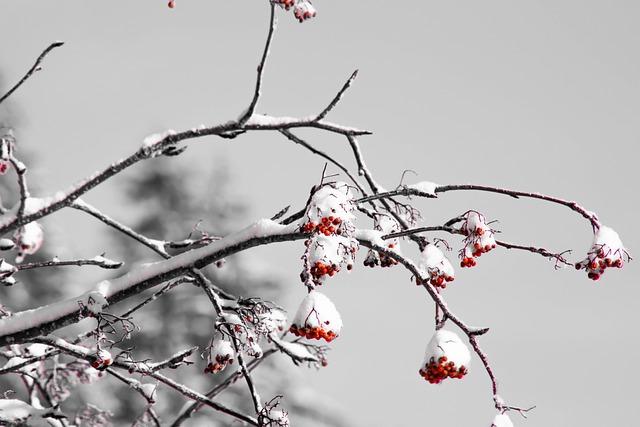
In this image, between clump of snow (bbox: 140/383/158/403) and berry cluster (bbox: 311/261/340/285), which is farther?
clump of snow (bbox: 140/383/158/403)

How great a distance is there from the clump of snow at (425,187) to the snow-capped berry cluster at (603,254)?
66 cm

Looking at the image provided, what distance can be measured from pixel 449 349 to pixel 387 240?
68cm

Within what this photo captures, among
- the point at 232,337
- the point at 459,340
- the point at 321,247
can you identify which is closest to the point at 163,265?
the point at 232,337

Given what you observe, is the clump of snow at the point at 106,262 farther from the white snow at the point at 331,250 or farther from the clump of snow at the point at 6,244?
the white snow at the point at 331,250

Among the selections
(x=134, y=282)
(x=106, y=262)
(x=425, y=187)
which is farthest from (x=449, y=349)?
(x=106, y=262)

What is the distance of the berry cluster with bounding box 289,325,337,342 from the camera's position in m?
2.90

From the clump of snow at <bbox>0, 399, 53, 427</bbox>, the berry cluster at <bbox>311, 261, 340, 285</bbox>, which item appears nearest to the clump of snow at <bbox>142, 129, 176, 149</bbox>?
the berry cluster at <bbox>311, 261, 340, 285</bbox>

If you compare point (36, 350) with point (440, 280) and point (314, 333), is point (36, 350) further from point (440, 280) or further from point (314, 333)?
point (440, 280)

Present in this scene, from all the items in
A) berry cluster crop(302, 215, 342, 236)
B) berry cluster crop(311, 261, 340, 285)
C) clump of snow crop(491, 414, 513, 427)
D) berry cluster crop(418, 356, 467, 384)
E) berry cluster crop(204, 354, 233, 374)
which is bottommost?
clump of snow crop(491, 414, 513, 427)

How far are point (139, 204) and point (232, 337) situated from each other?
59.1 ft

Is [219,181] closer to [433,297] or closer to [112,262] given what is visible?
[112,262]

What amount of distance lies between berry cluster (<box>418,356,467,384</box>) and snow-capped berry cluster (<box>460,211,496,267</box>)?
499mm

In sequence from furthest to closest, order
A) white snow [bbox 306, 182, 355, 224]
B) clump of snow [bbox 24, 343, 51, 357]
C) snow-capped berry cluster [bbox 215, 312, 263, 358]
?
clump of snow [bbox 24, 343, 51, 357]
snow-capped berry cluster [bbox 215, 312, 263, 358]
white snow [bbox 306, 182, 355, 224]

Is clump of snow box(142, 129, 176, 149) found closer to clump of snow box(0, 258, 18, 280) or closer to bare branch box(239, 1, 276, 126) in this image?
bare branch box(239, 1, 276, 126)
